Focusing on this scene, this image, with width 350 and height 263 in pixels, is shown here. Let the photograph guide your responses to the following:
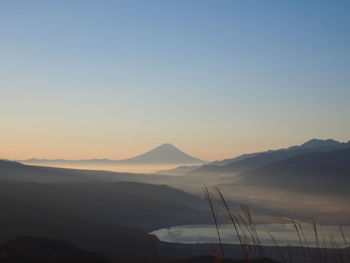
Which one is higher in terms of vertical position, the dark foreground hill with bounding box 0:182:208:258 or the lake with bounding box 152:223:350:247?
the dark foreground hill with bounding box 0:182:208:258

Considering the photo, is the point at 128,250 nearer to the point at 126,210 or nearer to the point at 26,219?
the point at 26,219

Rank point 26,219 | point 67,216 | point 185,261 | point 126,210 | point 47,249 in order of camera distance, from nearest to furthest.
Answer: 1. point 47,249
2. point 185,261
3. point 26,219
4. point 67,216
5. point 126,210

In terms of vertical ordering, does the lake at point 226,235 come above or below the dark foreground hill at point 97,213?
below

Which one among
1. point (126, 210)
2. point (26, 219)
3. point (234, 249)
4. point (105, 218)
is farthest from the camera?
point (126, 210)

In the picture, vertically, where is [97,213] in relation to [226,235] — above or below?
above

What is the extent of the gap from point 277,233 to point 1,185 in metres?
73.7

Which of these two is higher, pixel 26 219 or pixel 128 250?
pixel 26 219

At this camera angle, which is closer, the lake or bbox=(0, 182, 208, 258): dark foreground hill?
bbox=(0, 182, 208, 258): dark foreground hill

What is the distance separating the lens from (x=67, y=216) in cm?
8256

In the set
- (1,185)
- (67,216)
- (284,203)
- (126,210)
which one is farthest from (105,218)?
(284,203)

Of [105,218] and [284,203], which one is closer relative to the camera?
[105,218]

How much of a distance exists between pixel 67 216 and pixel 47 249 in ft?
156

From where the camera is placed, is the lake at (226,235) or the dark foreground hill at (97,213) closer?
the dark foreground hill at (97,213)

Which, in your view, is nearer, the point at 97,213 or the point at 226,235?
the point at 226,235
